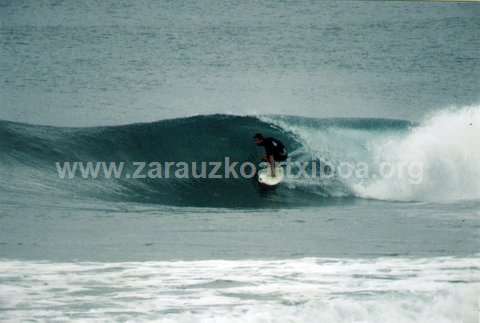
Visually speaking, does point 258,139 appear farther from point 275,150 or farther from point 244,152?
point 275,150

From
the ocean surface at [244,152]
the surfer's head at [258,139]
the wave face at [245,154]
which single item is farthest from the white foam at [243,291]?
the surfer's head at [258,139]

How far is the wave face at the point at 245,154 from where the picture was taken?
542 centimetres

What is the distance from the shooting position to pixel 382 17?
5.16 metres

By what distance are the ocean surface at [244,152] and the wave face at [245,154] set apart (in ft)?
0.05

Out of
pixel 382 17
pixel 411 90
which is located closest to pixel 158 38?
pixel 382 17

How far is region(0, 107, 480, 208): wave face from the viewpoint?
5.42 m

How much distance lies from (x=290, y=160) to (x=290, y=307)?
2.47 meters

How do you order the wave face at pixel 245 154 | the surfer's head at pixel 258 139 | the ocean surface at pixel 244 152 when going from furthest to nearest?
the surfer's head at pixel 258 139
the wave face at pixel 245 154
the ocean surface at pixel 244 152

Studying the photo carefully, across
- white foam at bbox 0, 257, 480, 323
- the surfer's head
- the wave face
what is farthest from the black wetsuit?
white foam at bbox 0, 257, 480, 323

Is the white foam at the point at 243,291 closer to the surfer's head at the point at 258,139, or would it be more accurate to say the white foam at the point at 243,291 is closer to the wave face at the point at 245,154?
the wave face at the point at 245,154

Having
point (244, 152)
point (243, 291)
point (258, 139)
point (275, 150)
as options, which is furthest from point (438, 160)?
point (243, 291)

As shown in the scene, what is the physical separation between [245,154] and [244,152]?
4 cm

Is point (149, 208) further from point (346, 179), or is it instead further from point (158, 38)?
point (346, 179)

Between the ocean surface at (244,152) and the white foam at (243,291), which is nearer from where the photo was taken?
the white foam at (243,291)
